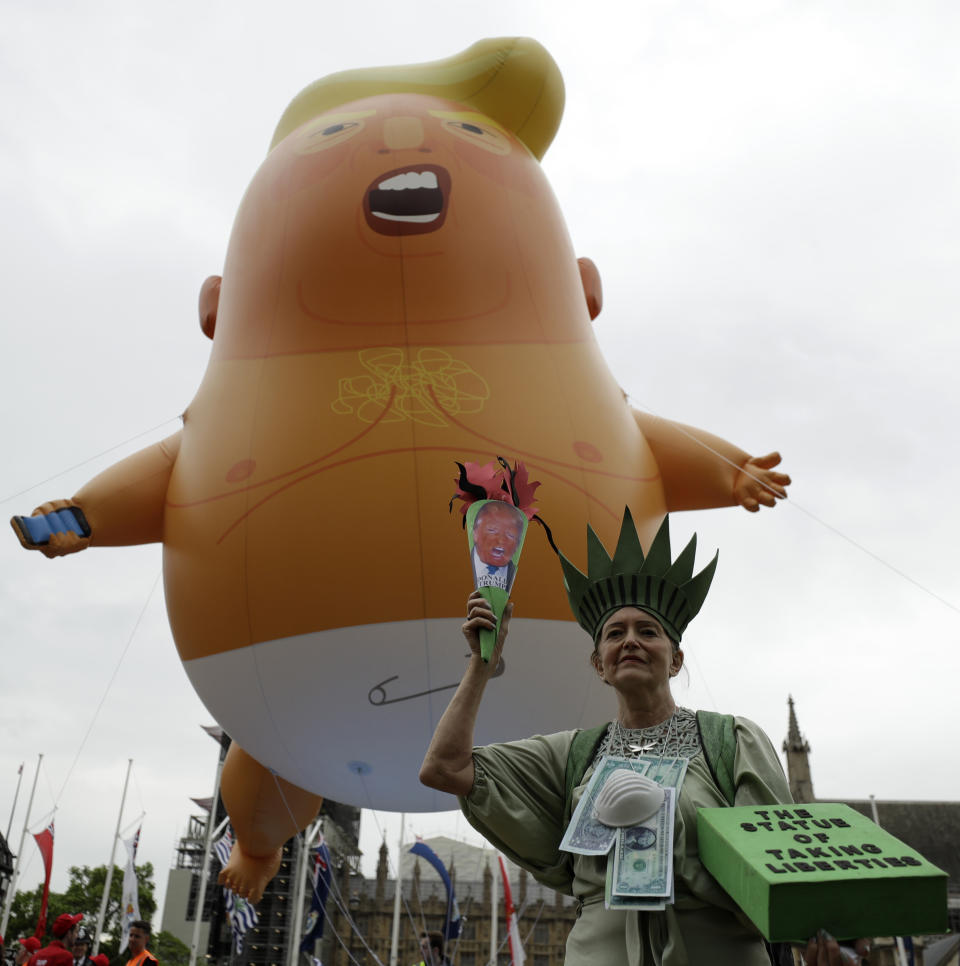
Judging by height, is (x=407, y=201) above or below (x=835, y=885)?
above

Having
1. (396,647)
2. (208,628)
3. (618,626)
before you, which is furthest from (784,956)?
(208,628)

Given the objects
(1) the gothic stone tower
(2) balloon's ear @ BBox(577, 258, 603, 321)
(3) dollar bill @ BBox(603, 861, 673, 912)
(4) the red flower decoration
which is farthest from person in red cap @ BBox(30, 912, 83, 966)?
(1) the gothic stone tower

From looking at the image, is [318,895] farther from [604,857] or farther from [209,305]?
[604,857]

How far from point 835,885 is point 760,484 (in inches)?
241

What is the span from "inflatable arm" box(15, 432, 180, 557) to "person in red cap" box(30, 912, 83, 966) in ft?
8.88

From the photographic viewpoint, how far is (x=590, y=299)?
29.6ft

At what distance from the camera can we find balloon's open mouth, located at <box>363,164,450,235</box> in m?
7.41

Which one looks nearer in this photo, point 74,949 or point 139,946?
point 139,946

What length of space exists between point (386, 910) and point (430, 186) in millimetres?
41006

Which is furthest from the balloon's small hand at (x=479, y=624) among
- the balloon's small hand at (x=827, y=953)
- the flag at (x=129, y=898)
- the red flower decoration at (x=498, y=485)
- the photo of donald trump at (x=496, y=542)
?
the flag at (x=129, y=898)

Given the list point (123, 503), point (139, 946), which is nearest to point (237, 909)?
point (139, 946)

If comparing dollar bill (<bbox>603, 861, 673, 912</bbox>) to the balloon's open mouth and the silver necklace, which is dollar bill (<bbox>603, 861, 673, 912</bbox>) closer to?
the silver necklace

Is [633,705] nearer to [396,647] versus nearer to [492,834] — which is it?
[492,834]

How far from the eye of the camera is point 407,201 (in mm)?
7473
